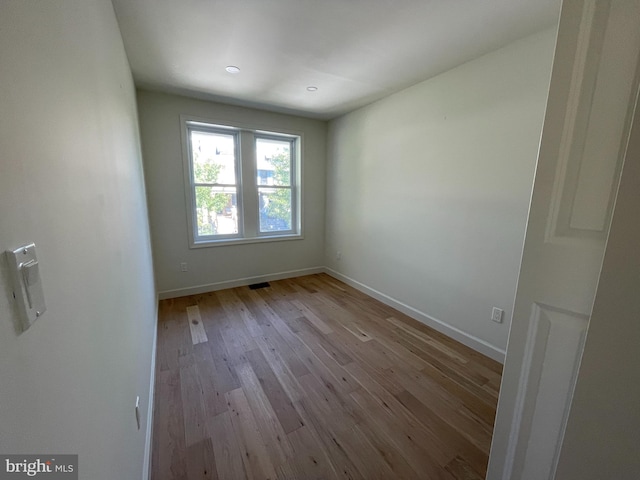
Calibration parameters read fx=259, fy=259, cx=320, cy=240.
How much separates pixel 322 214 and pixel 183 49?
2801 millimetres

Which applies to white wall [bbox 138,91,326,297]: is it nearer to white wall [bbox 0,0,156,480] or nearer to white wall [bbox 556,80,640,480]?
white wall [bbox 0,0,156,480]

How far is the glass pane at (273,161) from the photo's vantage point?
3.82m

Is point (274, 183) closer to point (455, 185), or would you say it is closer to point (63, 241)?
point (455, 185)

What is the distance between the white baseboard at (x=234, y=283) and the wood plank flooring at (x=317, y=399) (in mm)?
485

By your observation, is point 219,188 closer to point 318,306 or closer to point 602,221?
point 318,306

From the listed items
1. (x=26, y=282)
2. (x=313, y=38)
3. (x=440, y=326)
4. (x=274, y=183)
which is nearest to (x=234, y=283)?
(x=274, y=183)

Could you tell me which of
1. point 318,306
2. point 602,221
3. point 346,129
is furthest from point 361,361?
point 346,129

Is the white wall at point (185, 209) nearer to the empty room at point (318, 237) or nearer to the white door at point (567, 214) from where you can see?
the empty room at point (318, 237)

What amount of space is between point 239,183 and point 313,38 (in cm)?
220

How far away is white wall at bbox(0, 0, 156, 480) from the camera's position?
39cm

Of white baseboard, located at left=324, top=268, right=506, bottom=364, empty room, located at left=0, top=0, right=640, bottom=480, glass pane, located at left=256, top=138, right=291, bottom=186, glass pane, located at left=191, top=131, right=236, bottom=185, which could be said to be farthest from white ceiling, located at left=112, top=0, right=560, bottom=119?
white baseboard, located at left=324, top=268, right=506, bottom=364

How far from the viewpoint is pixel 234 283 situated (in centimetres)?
379

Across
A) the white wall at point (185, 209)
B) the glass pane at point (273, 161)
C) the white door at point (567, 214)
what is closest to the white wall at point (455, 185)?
the white wall at point (185, 209)

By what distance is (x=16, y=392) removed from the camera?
362 mm
